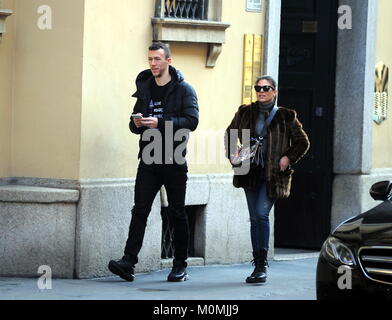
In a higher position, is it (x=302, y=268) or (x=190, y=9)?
(x=190, y=9)

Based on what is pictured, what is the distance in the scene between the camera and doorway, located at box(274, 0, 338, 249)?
14328 millimetres

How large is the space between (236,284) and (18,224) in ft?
6.46

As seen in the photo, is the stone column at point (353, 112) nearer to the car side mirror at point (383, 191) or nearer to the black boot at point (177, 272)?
the black boot at point (177, 272)

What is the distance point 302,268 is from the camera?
13.0 meters

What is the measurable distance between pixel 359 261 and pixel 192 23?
4.03m

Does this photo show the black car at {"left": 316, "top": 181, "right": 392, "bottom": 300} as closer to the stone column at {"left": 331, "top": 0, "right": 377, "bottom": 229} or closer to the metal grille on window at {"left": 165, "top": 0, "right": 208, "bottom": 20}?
the metal grille on window at {"left": 165, "top": 0, "right": 208, "bottom": 20}

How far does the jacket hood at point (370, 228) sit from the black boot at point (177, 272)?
2496mm

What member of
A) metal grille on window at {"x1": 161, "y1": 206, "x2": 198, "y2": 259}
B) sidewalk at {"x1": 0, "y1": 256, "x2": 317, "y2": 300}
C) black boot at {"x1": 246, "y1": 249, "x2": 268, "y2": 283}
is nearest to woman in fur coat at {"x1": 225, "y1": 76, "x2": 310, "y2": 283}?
black boot at {"x1": 246, "y1": 249, "x2": 268, "y2": 283}

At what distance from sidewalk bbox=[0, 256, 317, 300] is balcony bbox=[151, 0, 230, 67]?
Answer: 2091 mm

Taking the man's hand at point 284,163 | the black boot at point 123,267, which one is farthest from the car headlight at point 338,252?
the black boot at point 123,267

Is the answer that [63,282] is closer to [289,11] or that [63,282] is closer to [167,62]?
[167,62]

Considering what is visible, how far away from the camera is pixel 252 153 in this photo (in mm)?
11258
